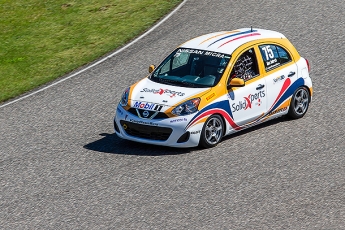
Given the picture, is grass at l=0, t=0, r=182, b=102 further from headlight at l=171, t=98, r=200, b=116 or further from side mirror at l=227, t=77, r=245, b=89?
side mirror at l=227, t=77, r=245, b=89

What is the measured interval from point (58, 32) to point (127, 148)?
8488mm

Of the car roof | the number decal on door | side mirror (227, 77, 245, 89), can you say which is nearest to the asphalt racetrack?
side mirror (227, 77, 245, 89)

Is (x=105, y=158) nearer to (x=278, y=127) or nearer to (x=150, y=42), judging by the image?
(x=278, y=127)

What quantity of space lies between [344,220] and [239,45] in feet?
14.9

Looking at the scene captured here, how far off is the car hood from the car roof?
1.03 metres

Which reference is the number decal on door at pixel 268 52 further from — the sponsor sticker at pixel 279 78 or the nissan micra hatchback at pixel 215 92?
the sponsor sticker at pixel 279 78

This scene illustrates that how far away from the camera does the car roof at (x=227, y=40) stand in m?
14.4

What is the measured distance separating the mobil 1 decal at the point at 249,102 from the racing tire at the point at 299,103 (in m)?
0.91

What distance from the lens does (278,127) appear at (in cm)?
1484

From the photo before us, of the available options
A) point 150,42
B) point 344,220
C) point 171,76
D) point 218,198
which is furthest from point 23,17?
point 344,220

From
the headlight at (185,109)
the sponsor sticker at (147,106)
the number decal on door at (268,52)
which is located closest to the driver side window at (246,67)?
the number decal on door at (268,52)

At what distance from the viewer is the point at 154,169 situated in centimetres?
1289

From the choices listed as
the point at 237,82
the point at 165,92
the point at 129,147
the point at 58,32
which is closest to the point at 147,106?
the point at 165,92

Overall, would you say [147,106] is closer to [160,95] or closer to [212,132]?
[160,95]
